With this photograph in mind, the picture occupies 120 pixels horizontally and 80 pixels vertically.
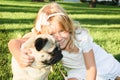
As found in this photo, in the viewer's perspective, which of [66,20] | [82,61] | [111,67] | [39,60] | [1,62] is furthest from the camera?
[1,62]

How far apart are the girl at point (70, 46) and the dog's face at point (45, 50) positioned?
14cm

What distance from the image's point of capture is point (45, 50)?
3.88 metres

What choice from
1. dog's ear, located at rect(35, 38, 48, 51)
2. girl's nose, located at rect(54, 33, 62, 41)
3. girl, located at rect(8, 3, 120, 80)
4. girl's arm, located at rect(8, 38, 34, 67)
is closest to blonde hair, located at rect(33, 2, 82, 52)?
girl, located at rect(8, 3, 120, 80)

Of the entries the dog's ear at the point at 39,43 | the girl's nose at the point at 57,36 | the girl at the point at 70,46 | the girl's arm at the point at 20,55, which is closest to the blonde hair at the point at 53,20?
the girl at the point at 70,46

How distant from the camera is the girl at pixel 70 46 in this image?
437 cm

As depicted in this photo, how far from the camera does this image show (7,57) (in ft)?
23.2

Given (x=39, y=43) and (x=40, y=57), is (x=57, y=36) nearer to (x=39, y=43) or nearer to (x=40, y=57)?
(x=40, y=57)

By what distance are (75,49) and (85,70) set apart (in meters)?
0.39

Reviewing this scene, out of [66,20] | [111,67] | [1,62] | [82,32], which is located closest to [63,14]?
[66,20]

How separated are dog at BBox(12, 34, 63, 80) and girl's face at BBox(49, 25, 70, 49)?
220 mm

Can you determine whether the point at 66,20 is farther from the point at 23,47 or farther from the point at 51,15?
the point at 23,47

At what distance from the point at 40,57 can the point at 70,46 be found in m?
0.80

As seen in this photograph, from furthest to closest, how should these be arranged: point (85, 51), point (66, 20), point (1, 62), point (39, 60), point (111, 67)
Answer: point (1, 62) → point (111, 67) → point (85, 51) → point (66, 20) → point (39, 60)

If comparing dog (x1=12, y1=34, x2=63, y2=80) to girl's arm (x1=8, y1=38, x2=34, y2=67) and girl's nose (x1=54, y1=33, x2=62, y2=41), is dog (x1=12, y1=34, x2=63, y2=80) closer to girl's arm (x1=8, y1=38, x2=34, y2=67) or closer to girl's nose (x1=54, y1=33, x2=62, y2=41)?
girl's arm (x1=8, y1=38, x2=34, y2=67)
